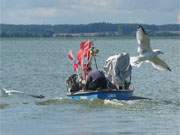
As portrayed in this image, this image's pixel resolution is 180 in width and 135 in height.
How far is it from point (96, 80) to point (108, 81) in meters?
0.77

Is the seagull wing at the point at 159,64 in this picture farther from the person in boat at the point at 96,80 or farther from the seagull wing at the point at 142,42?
the person in boat at the point at 96,80

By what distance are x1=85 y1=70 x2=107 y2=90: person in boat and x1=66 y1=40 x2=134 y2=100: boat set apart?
13 centimetres

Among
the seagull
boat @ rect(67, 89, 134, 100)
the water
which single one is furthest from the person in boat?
the seagull

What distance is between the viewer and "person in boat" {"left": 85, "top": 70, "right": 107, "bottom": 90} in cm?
3250

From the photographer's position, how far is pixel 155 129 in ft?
79.9

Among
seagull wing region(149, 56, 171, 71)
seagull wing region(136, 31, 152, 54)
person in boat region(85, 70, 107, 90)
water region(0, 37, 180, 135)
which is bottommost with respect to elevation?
water region(0, 37, 180, 135)

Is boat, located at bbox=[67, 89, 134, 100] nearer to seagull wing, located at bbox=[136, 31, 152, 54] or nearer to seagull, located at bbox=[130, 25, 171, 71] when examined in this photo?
seagull, located at bbox=[130, 25, 171, 71]

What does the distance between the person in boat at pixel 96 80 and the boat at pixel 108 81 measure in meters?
0.13

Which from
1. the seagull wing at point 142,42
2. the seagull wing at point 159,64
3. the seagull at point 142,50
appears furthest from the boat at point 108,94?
the seagull wing at point 159,64

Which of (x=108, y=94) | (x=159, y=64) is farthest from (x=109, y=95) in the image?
(x=159, y=64)

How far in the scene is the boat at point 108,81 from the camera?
32406 mm

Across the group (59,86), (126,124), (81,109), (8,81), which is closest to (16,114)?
(81,109)

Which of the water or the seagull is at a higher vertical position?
the seagull

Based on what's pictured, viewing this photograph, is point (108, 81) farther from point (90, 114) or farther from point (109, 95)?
point (90, 114)
